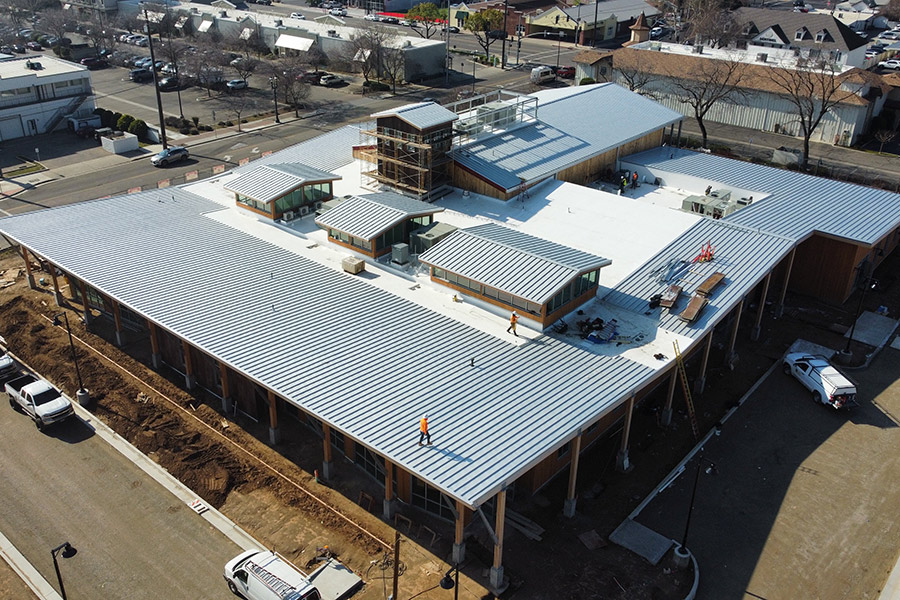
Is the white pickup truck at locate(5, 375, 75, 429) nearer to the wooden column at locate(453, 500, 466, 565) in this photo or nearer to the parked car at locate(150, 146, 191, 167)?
the wooden column at locate(453, 500, 466, 565)

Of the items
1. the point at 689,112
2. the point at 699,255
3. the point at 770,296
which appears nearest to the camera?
the point at 699,255

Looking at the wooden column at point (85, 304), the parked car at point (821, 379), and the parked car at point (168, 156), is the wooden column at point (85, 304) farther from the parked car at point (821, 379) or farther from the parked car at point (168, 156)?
the parked car at point (821, 379)

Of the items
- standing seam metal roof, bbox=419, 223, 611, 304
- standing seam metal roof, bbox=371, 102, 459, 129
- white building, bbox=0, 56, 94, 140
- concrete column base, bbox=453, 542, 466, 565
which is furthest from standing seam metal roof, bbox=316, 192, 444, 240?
white building, bbox=0, 56, 94, 140

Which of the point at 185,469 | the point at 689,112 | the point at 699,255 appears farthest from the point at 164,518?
the point at 689,112

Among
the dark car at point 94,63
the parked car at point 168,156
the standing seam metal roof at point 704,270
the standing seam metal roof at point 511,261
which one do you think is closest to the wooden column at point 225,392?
the standing seam metal roof at point 511,261

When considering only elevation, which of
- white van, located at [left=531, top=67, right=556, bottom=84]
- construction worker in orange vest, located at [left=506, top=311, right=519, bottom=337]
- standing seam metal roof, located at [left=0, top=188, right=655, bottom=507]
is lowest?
white van, located at [left=531, top=67, right=556, bottom=84]

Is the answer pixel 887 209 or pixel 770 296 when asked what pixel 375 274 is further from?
pixel 887 209
